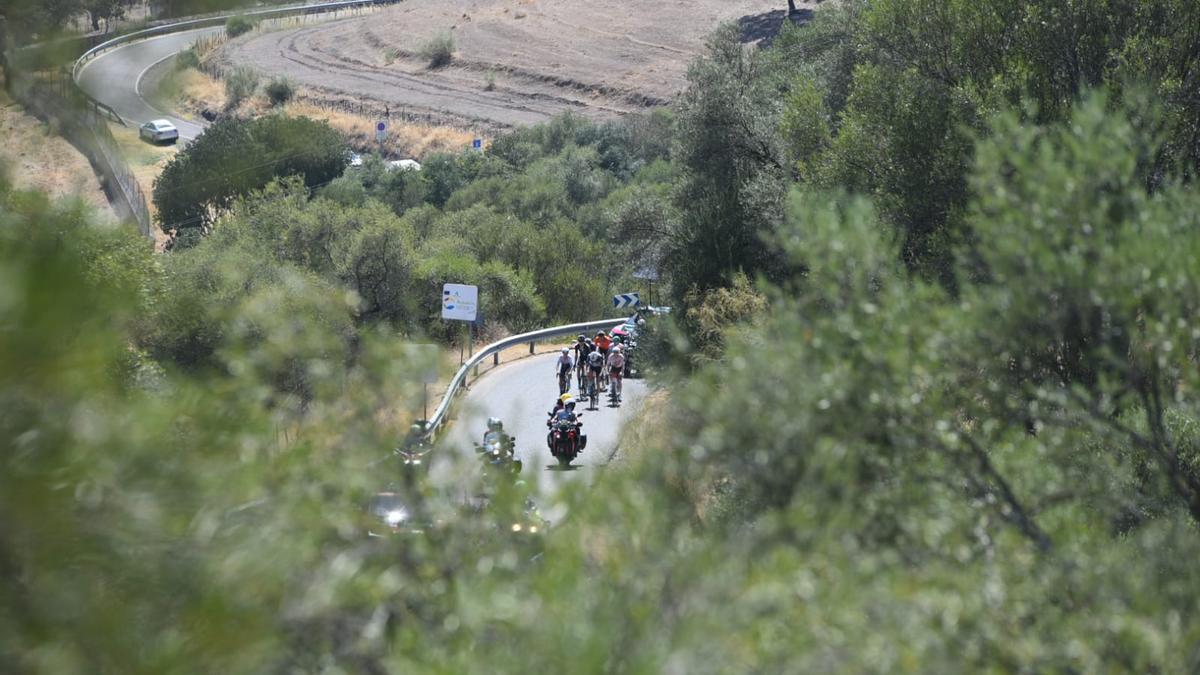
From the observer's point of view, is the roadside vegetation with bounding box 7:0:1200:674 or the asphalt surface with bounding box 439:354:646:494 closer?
the roadside vegetation with bounding box 7:0:1200:674

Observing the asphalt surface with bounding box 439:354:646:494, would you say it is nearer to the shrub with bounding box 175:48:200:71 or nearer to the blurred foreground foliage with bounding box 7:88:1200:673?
the blurred foreground foliage with bounding box 7:88:1200:673

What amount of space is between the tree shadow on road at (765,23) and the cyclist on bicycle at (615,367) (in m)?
44.3

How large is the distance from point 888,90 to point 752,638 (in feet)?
53.2

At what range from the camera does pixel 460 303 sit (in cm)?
2781

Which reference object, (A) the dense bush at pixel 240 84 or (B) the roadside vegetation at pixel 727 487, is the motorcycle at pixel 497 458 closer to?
(B) the roadside vegetation at pixel 727 487

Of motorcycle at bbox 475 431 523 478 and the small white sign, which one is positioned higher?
motorcycle at bbox 475 431 523 478

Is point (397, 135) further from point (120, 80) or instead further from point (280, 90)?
point (120, 80)

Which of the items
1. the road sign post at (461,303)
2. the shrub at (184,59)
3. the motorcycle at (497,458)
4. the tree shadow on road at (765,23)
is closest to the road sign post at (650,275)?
the road sign post at (461,303)

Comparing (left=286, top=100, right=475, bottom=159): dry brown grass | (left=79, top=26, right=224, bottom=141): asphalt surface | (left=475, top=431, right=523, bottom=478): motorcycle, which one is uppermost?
(left=79, top=26, right=224, bottom=141): asphalt surface

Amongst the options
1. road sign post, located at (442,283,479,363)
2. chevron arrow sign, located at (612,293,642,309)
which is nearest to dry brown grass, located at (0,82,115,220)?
road sign post, located at (442,283,479,363)

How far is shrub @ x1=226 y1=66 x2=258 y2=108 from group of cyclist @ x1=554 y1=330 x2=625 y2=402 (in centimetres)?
2496

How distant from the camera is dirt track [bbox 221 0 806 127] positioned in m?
73.0

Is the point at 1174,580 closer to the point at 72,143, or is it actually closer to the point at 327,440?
the point at 327,440

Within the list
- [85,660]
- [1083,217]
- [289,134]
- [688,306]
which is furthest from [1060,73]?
[289,134]
